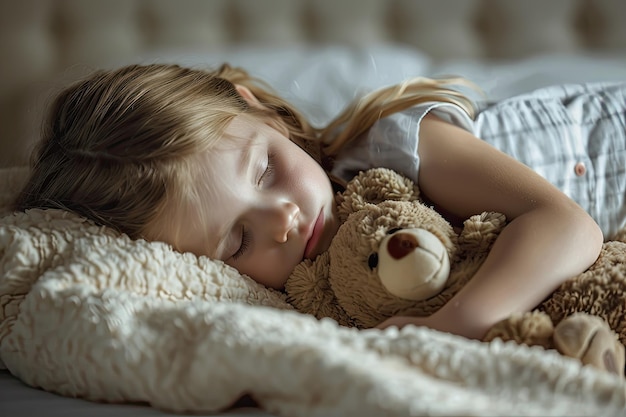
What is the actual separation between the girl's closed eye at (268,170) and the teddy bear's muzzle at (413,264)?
0.21 m

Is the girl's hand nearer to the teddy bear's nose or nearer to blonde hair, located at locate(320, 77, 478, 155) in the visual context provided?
the teddy bear's nose

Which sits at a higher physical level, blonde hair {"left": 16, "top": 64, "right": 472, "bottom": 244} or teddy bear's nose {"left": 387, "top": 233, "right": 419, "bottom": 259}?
blonde hair {"left": 16, "top": 64, "right": 472, "bottom": 244}

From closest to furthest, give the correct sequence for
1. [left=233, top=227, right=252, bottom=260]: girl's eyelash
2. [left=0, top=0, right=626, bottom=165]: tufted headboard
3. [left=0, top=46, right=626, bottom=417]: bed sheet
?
[left=233, top=227, right=252, bottom=260]: girl's eyelash, [left=0, top=46, right=626, bottom=417]: bed sheet, [left=0, top=0, right=626, bottom=165]: tufted headboard

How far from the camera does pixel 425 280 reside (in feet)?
2.44

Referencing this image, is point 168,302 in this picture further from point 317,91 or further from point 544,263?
point 317,91

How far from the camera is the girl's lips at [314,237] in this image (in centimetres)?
91

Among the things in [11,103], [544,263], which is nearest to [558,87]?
[544,263]

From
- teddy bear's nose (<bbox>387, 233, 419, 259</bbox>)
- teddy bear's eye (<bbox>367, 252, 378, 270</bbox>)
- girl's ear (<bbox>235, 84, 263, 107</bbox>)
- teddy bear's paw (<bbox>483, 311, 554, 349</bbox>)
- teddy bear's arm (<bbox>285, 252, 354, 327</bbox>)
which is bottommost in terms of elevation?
teddy bear's arm (<bbox>285, 252, 354, 327</bbox>)

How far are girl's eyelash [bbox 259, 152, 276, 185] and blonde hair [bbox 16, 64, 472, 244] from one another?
7 centimetres

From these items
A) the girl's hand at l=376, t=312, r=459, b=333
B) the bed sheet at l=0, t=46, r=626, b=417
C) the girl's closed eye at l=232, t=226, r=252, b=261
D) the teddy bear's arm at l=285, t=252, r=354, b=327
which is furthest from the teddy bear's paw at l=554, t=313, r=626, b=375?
the bed sheet at l=0, t=46, r=626, b=417

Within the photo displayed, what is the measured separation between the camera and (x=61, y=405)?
71 cm

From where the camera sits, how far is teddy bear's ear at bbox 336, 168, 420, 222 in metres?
0.92

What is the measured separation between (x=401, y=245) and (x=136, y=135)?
1.24ft

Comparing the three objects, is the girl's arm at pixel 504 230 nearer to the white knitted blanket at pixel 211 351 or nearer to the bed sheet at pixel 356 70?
the white knitted blanket at pixel 211 351
